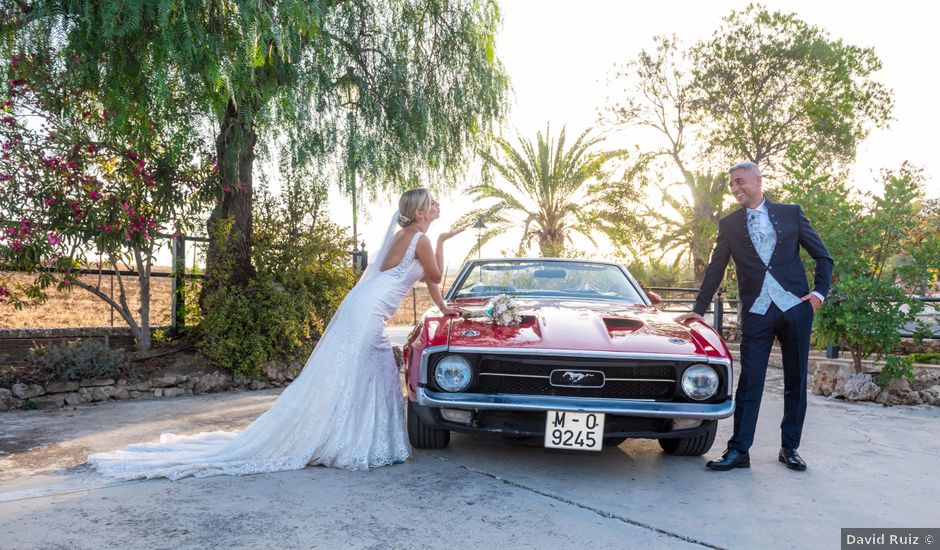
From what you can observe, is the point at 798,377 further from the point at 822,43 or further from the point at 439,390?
the point at 822,43

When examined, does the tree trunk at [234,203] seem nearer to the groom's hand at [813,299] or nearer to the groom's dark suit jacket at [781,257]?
the groom's dark suit jacket at [781,257]

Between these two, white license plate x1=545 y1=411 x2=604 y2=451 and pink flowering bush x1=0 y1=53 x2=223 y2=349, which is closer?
white license plate x1=545 y1=411 x2=604 y2=451

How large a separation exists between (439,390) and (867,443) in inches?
132

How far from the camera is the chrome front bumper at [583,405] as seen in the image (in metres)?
3.59

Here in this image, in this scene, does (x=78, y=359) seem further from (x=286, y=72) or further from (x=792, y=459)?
(x=792, y=459)

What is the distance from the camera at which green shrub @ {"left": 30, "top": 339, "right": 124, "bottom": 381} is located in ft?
19.9

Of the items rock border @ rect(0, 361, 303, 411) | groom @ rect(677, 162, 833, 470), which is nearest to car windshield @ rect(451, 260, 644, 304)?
groom @ rect(677, 162, 833, 470)

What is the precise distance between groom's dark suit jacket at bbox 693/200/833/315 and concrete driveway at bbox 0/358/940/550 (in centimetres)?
109

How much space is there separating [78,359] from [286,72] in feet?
10.9

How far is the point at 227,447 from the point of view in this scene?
4.01 m

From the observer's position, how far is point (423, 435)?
171 inches

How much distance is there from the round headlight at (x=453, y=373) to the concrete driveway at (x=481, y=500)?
20.2 inches

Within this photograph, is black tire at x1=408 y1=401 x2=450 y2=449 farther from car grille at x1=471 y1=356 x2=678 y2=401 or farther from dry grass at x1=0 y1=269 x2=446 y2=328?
dry grass at x1=0 y1=269 x2=446 y2=328

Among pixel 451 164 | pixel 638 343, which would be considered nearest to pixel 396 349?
pixel 451 164
